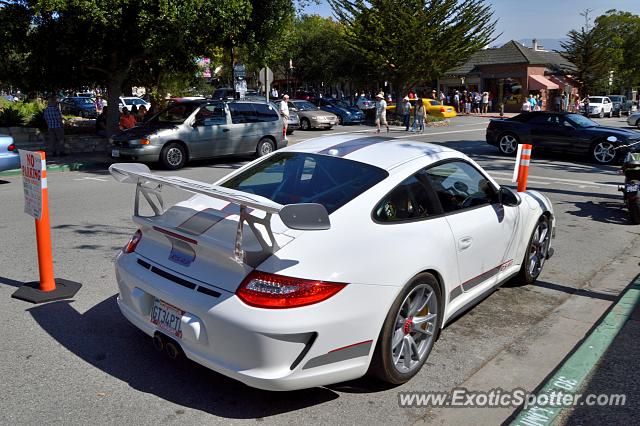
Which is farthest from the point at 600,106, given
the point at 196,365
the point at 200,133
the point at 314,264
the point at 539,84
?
the point at 314,264

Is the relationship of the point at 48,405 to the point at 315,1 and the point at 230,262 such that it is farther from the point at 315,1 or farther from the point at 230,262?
the point at 315,1

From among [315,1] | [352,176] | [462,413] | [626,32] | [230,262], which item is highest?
[626,32]

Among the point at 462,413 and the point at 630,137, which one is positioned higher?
the point at 630,137

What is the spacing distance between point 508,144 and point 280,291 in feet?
53.3

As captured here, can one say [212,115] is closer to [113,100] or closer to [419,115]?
[113,100]

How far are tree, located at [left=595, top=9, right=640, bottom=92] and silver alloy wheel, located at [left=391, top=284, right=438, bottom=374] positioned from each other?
2416 inches

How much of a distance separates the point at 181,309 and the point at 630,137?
1553cm

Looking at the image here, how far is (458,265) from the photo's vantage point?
4211 mm

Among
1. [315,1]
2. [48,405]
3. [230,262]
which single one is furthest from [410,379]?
[315,1]

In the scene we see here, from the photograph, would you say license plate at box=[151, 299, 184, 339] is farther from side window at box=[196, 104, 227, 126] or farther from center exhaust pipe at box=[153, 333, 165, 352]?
side window at box=[196, 104, 227, 126]

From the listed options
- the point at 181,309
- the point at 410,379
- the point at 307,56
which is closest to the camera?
the point at 181,309

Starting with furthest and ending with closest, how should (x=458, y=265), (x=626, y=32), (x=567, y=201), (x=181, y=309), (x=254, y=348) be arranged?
(x=626, y=32) < (x=567, y=201) < (x=458, y=265) < (x=181, y=309) < (x=254, y=348)

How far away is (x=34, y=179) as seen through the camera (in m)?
5.35

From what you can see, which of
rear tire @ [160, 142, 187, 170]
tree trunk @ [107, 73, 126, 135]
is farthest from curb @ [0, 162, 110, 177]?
tree trunk @ [107, 73, 126, 135]
